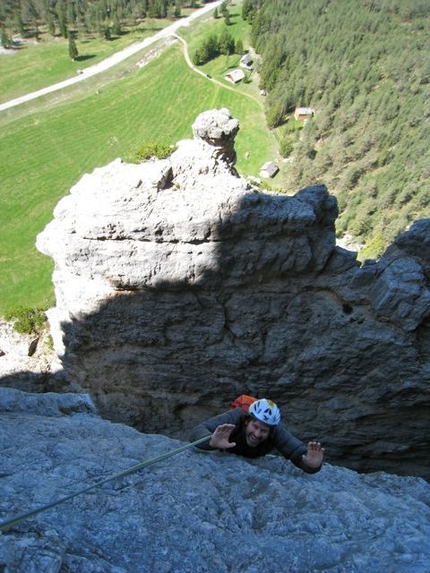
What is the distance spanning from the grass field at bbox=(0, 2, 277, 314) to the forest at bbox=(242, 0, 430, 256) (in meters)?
6.67

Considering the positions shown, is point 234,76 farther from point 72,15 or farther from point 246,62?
point 72,15

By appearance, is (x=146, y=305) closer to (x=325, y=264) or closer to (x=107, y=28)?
(x=325, y=264)

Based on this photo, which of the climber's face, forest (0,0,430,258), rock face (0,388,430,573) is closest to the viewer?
rock face (0,388,430,573)

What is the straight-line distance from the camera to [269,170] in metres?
63.2

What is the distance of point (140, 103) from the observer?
239 ft

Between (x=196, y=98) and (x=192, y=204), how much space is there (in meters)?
68.2

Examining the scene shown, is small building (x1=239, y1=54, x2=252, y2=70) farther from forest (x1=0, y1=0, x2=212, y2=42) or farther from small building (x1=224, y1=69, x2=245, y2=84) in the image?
forest (x1=0, y1=0, x2=212, y2=42)

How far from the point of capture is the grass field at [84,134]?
45.8 metres

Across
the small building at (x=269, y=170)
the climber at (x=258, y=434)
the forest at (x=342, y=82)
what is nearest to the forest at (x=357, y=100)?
the forest at (x=342, y=82)

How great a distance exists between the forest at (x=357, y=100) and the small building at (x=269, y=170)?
301 cm

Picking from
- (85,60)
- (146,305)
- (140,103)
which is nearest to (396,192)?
(140,103)

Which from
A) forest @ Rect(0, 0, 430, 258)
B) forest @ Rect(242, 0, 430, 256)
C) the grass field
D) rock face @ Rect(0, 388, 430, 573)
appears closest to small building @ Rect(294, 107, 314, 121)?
forest @ Rect(0, 0, 430, 258)

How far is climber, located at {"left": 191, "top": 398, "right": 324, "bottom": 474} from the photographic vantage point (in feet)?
25.4

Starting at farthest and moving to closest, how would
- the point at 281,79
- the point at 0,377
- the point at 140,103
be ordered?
the point at 281,79 < the point at 140,103 < the point at 0,377
